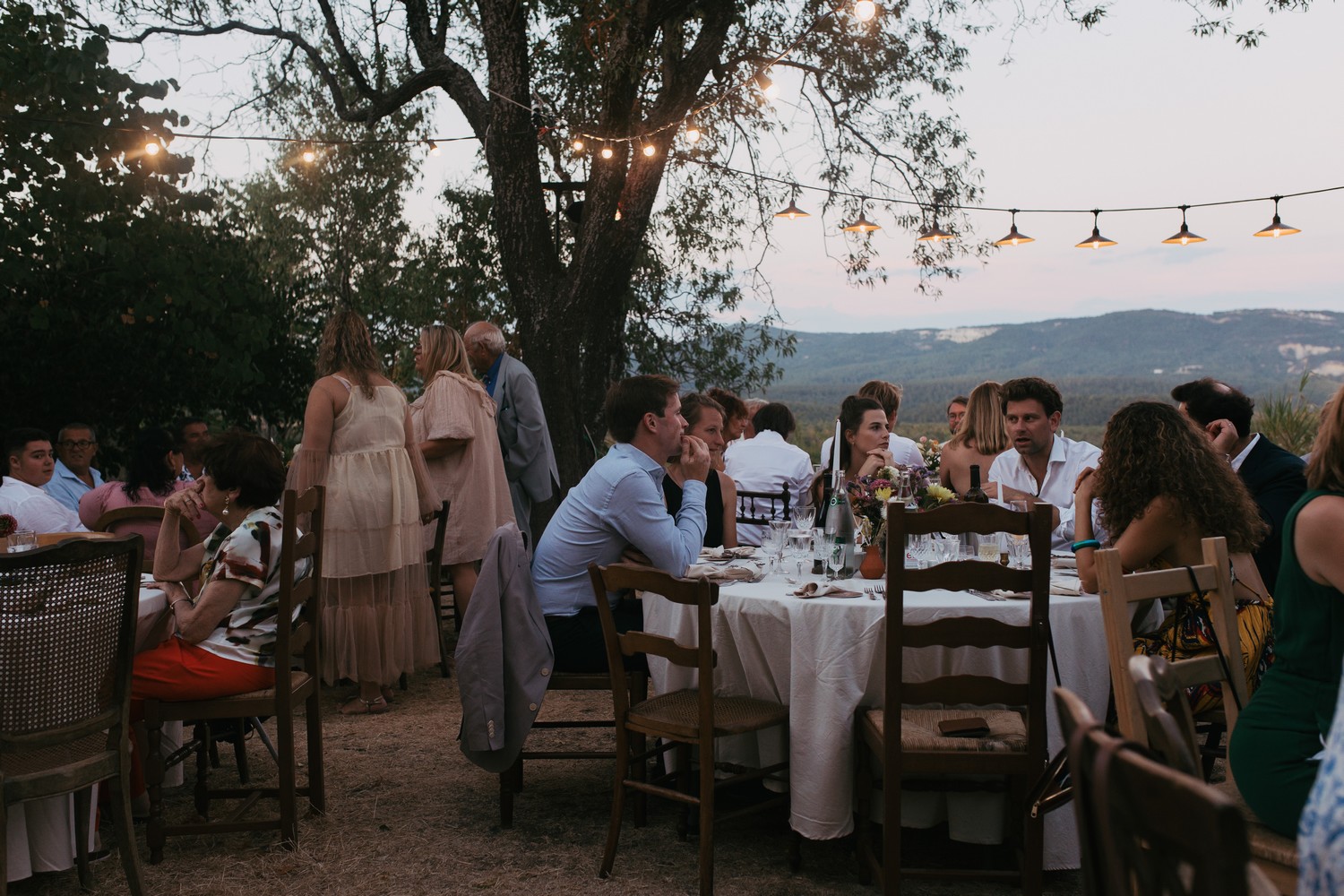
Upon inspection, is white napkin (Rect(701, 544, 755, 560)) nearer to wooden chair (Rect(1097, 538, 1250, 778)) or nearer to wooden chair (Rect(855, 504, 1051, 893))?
wooden chair (Rect(855, 504, 1051, 893))

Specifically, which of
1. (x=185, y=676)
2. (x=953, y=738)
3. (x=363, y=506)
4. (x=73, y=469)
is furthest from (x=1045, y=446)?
(x=73, y=469)

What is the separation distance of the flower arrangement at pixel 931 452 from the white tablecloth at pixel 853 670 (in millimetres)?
2408

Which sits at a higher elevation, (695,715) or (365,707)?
(695,715)

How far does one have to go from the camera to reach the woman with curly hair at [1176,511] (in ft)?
11.0

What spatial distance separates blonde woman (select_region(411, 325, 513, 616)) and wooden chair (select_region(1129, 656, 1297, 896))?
14.1 feet

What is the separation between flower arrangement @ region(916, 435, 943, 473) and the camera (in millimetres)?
6121

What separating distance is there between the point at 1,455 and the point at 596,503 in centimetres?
553

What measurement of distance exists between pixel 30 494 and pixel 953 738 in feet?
14.9

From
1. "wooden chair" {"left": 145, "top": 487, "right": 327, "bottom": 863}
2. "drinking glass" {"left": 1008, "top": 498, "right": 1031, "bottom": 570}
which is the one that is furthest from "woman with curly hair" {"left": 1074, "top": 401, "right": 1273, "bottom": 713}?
"wooden chair" {"left": 145, "top": 487, "right": 327, "bottom": 863}

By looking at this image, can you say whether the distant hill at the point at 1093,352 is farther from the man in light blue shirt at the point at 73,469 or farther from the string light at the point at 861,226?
the man in light blue shirt at the point at 73,469

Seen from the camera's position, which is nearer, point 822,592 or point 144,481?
point 822,592

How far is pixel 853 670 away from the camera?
3.48 meters

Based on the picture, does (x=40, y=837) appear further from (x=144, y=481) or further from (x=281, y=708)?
(x=144, y=481)

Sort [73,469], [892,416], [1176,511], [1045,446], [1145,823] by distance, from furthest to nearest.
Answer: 1. [892,416]
2. [73,469]
3. [1045,446]
4. [1176,511]
5. [1145,823]
